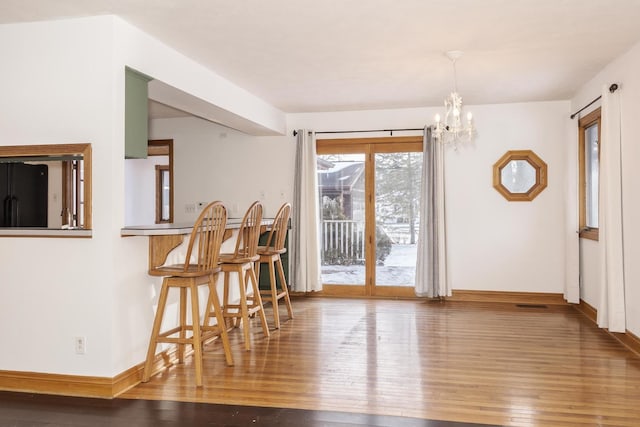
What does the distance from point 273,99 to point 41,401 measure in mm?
3869

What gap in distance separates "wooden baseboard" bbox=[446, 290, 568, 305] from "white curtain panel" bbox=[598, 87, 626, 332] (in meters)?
1.66

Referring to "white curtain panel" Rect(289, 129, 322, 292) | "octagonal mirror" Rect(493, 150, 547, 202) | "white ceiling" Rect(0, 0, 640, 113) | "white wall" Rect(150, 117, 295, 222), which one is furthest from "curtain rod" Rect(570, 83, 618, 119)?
"white wall" Rect(150, 117, 295, 222)

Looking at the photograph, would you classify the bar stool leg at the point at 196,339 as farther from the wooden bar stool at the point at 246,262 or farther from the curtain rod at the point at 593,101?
the curtain rod at the point at 593,101

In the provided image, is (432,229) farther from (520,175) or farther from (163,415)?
(163,415)

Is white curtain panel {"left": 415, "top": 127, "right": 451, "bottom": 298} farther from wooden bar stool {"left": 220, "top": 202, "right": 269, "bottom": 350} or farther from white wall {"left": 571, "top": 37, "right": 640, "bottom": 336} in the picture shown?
wooden bar stool {"left": 220, "top": 202, "right": 269, "bottom": 350}

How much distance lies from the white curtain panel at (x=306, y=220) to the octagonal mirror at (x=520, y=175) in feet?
7.34

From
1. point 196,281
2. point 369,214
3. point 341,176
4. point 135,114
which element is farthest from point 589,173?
point 135,114

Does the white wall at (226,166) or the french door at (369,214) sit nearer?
the french door at (369,214)

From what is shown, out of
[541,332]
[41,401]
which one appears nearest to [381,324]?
[541,332]

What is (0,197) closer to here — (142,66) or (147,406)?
(142,66)

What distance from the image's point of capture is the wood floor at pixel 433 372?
9.67 feet

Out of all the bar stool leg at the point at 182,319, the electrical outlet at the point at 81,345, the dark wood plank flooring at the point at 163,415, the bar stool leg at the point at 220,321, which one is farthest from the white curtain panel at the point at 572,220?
the electrical outlet at the point at 81,345

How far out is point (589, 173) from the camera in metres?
5.63

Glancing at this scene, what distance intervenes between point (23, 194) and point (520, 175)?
520 centimetres
